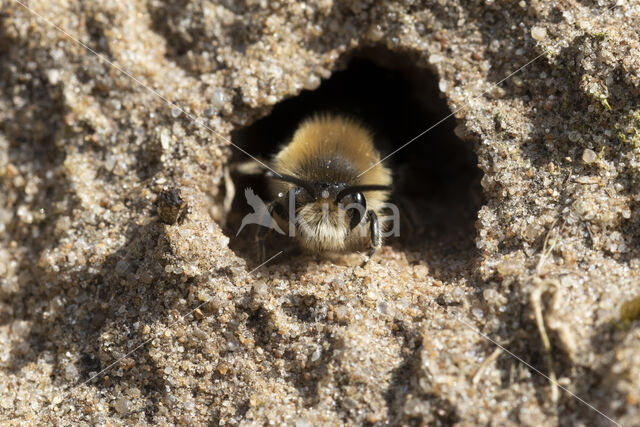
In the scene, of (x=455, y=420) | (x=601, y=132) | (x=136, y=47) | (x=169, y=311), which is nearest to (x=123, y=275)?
(x=169, y=311)

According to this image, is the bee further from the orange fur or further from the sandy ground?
the sandy ground

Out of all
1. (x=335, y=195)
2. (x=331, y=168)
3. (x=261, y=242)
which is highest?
(x=331, y=168)

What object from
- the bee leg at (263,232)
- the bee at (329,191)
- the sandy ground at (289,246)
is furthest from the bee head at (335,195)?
the sandy ground at (289,246)

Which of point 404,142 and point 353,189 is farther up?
point 404,142

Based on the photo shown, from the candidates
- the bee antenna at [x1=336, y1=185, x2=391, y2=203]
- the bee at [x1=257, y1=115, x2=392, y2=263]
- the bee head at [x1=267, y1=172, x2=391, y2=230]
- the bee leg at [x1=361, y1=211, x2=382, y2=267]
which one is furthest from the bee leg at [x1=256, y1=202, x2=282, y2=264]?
the bee leg at [x1=361, y1=211, x2=382, y2=267]

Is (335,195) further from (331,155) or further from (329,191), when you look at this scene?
(331,155)

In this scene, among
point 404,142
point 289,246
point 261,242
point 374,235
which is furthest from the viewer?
point 404,142

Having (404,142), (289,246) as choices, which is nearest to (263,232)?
(289,246)
